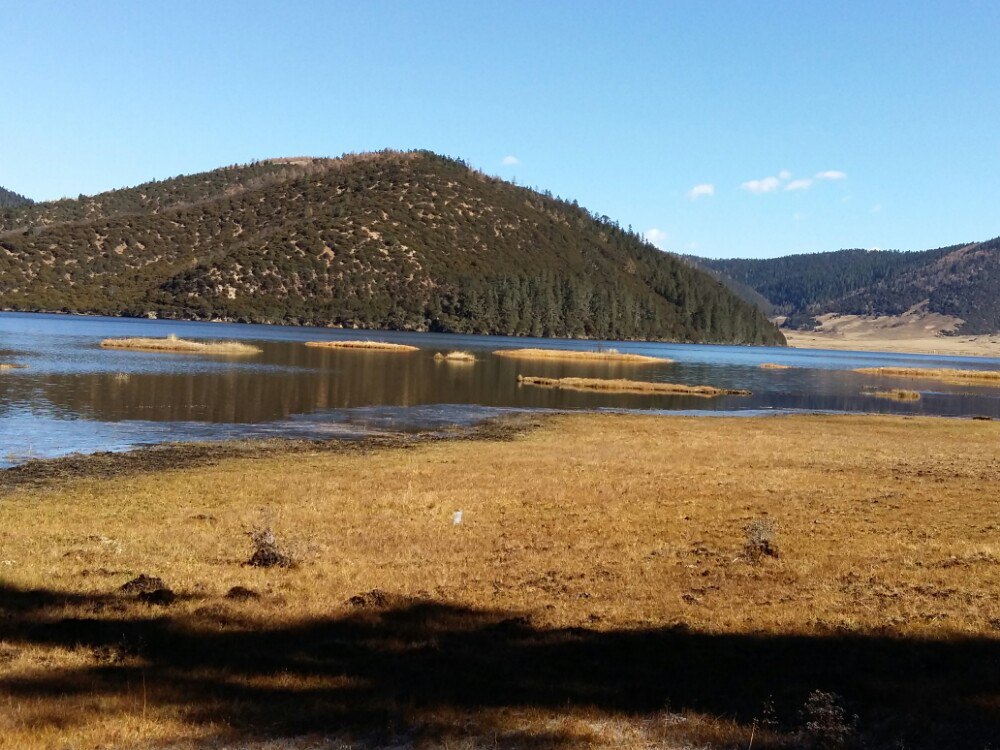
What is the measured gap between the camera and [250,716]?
8117 mm

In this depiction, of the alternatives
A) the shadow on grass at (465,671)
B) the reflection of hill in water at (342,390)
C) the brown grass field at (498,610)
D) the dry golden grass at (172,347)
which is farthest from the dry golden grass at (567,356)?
the shadow on grass at (465,671)

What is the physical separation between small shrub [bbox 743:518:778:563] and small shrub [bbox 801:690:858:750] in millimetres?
7348

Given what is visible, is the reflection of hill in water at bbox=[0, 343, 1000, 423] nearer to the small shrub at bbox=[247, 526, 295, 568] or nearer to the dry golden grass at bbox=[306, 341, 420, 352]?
the dry golden grass at bbox=[306, 341, 420, 352]

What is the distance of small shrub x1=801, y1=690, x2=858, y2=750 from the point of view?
7500 millimetres

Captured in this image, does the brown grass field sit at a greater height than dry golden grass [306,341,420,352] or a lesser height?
lesser

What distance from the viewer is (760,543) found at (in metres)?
15.8

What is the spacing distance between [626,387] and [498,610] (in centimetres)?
5910

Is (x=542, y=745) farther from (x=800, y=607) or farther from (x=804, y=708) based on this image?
(x=800, y=607)

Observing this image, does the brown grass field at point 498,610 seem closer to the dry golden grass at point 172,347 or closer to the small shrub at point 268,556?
the small shrub at point 268,556

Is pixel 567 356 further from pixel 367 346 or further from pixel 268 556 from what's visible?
pixel 268 556

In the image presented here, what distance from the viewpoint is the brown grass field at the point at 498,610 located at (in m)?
8.08

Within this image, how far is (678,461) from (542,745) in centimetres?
2193

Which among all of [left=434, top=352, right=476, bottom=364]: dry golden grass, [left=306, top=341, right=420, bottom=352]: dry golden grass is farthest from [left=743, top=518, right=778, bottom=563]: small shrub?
[left=306, top=341, right=420, bottom=352]: dry golden grass

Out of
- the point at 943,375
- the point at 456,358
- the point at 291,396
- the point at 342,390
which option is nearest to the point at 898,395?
the point at 456,358
